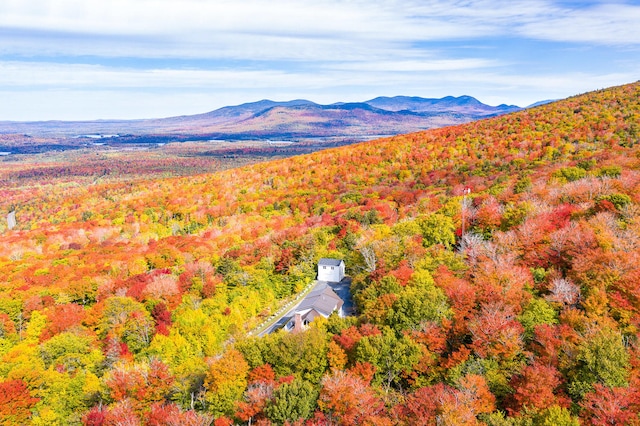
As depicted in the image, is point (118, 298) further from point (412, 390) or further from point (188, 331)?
point (412, 390)

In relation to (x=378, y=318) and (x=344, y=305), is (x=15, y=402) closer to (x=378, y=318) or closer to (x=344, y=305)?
(x=378, y=318)

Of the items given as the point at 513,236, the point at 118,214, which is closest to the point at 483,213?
the point at 513,236

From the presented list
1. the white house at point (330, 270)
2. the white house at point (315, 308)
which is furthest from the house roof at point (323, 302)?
the white house at point (330, 270)

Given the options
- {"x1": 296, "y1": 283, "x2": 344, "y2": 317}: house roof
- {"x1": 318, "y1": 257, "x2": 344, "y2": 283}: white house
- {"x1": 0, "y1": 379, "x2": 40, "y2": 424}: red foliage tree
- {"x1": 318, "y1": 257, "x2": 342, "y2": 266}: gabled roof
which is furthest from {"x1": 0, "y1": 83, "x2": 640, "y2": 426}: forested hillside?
{"x1": 296, "y1": 283, "x2": 344, "y2": 317}: house roof

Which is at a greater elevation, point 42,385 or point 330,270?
point 330,270

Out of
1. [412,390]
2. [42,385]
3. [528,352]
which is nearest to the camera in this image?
[528,352]

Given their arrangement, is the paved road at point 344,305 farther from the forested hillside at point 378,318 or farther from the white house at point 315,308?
the forested hillside at point 378,318
